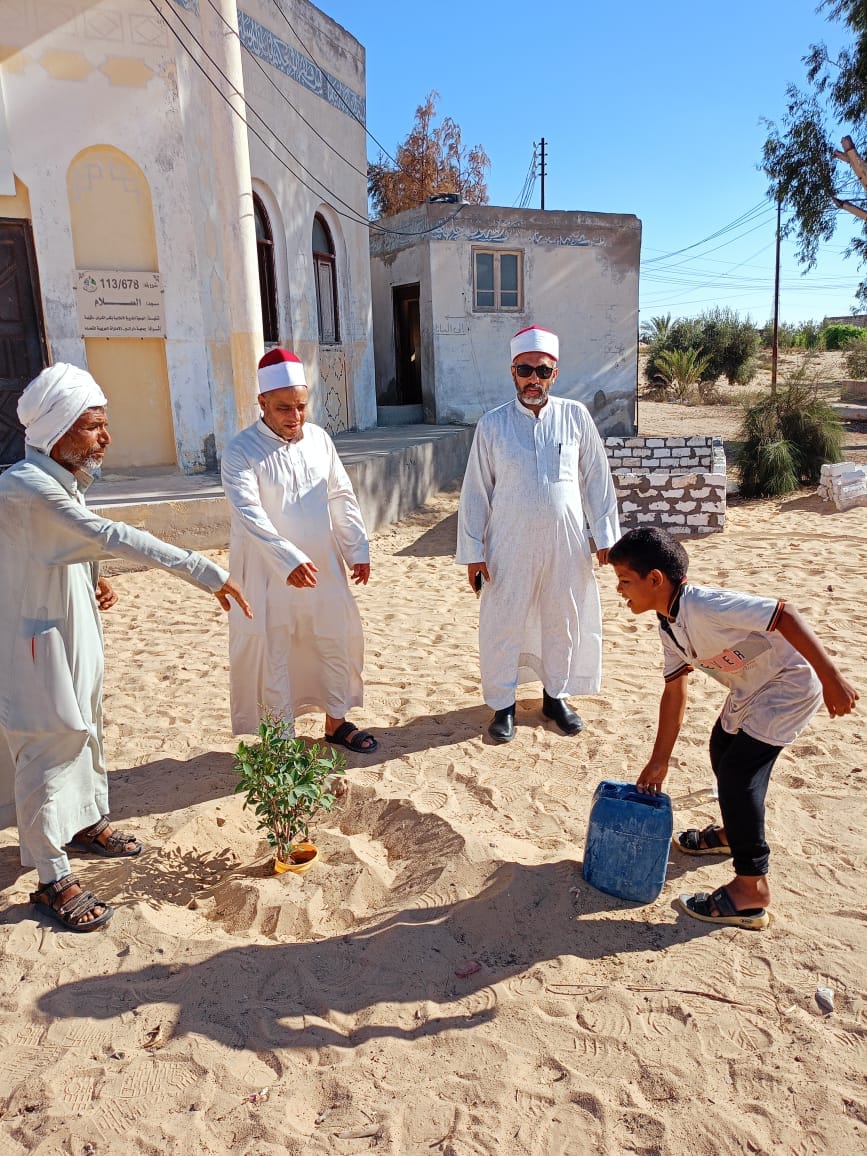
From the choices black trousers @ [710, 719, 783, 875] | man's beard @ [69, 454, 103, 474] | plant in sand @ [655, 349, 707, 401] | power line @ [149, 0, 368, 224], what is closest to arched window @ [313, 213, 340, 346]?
power line @ [149, 0, 368, 224]

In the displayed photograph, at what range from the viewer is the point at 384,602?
672cm

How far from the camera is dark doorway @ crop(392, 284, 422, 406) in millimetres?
16230

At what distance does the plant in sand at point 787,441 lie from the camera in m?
10.5

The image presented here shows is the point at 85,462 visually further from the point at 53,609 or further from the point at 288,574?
the point at 288,574

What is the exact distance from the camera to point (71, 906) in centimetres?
277

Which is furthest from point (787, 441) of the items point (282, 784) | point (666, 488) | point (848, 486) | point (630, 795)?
point (282, 784)

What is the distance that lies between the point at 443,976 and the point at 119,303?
789 centimetres

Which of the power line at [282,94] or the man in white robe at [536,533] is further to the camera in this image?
the power line at [282,94]

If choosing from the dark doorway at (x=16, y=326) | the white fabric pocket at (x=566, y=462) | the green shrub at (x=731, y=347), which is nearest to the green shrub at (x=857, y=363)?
the green shrub at (x=731, y=347)

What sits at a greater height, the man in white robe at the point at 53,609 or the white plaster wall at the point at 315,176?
the white plaster wall at the point at 315,176

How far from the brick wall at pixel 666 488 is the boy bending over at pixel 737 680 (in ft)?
20.5

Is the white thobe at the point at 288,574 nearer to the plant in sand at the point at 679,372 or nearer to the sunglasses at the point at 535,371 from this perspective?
the sunglasses at the point at 535,371

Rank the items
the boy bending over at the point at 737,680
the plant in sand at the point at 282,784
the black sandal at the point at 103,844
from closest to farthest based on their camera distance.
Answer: the boy bending over at the point at 737,680 → the plant in sand at the point at 282,784 → the black sandal at the point at 103,844

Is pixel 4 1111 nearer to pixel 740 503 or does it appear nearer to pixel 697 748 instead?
pixel 697 748
